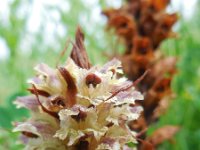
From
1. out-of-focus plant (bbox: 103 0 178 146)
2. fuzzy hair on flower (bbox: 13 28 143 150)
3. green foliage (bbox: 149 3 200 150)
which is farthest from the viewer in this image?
green foliage (bbox: 149 3 200 150)

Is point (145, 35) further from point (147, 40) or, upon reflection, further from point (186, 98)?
point (186, 98)

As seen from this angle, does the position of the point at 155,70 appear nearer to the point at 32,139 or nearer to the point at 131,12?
the point at 131,12

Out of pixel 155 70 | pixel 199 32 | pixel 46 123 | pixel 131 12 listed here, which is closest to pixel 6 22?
pixel 131 12

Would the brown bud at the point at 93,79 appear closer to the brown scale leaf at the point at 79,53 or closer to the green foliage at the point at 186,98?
the brown scale leaf at the point at 79,53

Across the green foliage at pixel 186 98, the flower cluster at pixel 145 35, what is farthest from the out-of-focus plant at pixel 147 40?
the green foliage at pixel 186 98

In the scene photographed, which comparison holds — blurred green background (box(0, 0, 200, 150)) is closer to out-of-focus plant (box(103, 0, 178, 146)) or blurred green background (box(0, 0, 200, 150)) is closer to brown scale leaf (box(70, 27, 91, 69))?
out-of-focus plant (box(103, 0, 178, 146))

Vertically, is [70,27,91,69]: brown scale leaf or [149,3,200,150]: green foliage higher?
[149,3,200,150]: green foliage

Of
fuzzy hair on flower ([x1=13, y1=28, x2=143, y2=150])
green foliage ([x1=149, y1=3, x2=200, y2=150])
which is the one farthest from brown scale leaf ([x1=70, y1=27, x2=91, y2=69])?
green foliage ([x1=149, y1=3, x2=200, y2=150])
